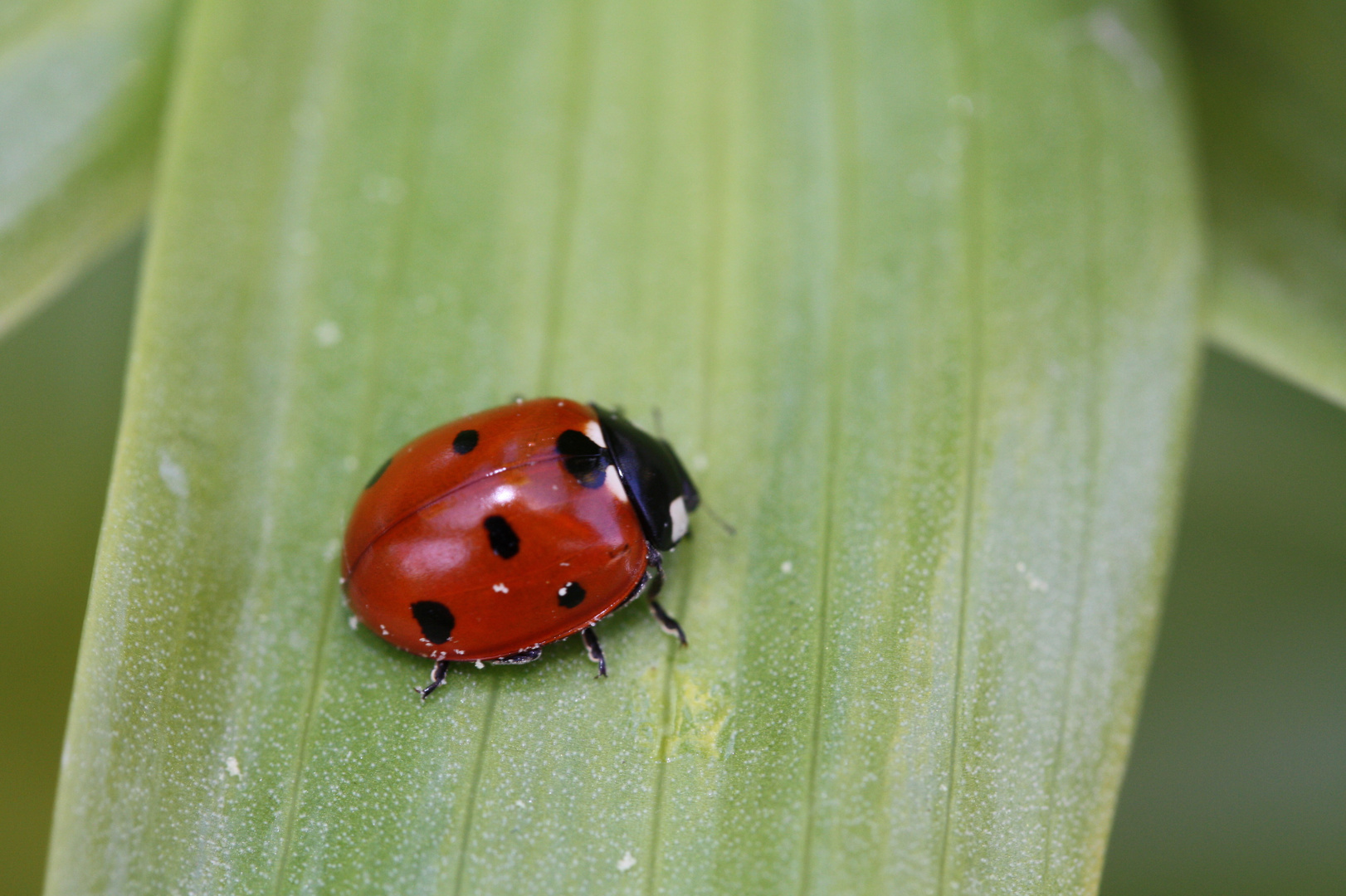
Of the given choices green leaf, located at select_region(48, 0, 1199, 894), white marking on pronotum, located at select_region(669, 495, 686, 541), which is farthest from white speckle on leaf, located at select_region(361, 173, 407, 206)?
white marking on pronotum, located at select_region(669, 495, 686, 541)

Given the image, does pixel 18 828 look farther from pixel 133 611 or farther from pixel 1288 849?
pixel 1288 849

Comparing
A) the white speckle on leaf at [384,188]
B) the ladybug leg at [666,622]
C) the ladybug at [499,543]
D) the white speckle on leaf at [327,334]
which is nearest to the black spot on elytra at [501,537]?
the ladybug at [499,543]

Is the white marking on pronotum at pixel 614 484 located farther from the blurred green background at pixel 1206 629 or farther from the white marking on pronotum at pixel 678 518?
the blurred green background at pixel 1206 629

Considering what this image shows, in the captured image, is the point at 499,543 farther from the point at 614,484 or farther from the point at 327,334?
the point at 327,334

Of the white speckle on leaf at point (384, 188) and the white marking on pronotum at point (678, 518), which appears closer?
the white marking on pronotum at point (678, 518)

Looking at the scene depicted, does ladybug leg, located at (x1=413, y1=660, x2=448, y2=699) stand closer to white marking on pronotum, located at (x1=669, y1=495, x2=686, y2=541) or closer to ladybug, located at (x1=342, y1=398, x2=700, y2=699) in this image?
ladybug, located at (x1=342, y1=398, x2=700, y2=699)

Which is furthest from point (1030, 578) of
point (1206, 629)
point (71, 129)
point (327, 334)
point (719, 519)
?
point (71, 129)
